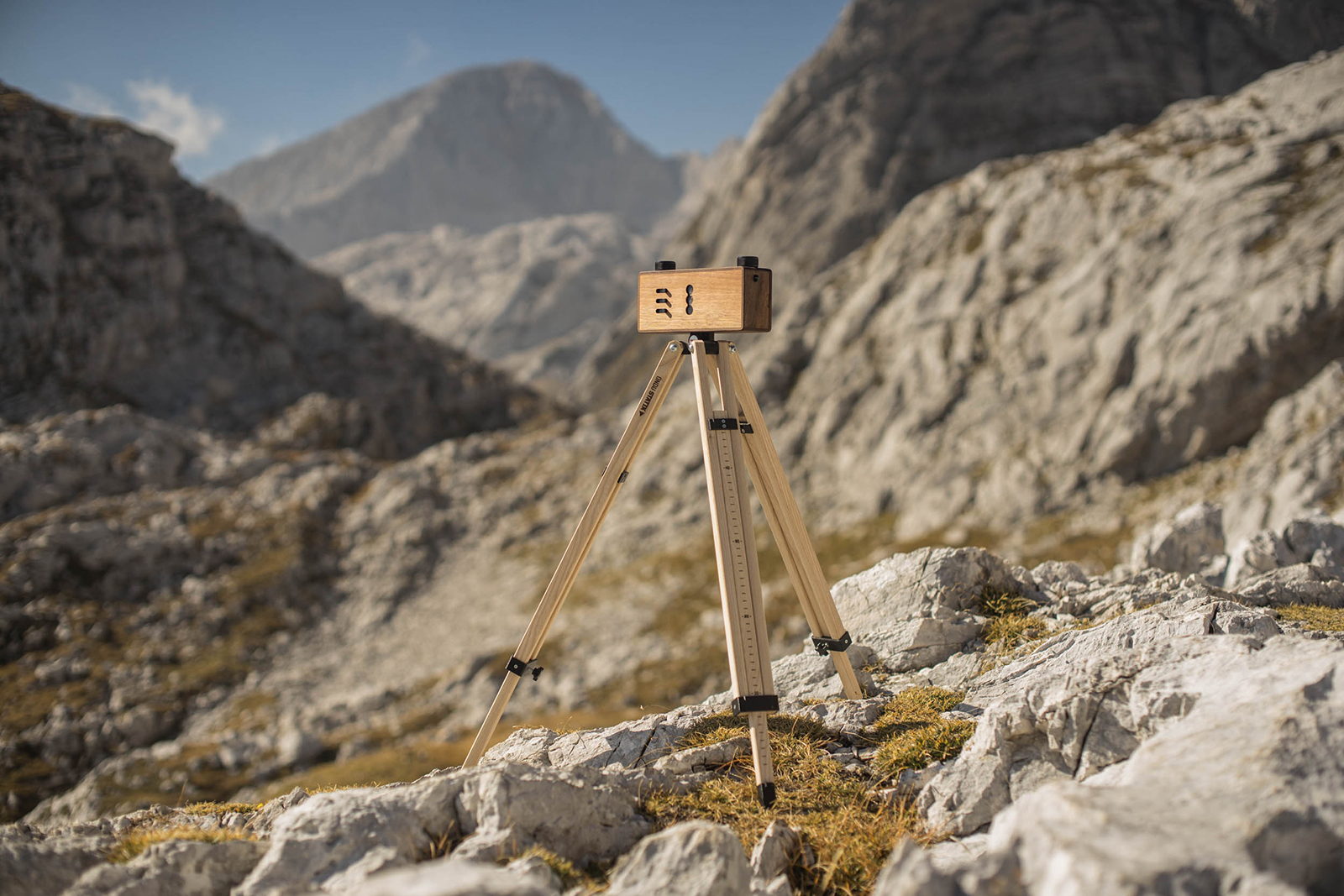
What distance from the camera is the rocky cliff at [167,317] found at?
69062 millimetres

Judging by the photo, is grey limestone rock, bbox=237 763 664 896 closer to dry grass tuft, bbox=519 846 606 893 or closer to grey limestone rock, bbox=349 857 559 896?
dry grass tuft, bbox=519 846 606 893

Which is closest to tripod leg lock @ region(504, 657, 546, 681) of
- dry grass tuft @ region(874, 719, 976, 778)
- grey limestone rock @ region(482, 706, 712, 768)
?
grey limestone rock @ region(482, 706, 712, 768)

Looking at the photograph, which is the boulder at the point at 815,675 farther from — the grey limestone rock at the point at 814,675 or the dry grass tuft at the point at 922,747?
the dry grass tuft at the point at 922,747

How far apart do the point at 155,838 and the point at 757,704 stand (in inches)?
217

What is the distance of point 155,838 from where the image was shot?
6.29 metres

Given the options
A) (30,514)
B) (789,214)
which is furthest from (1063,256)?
(789,214)

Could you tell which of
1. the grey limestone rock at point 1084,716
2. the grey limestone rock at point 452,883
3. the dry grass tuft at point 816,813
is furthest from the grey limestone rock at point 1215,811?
the grey limestone rock at point 452,883

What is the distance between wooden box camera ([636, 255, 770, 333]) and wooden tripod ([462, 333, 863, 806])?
0.35 meters

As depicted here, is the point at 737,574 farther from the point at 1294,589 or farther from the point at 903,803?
the point at 1294,589

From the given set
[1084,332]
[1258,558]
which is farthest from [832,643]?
[1084,332]

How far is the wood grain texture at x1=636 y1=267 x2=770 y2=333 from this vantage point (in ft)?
26.1

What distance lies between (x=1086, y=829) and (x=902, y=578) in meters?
8.11

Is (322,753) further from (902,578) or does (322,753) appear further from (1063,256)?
(1063,256)

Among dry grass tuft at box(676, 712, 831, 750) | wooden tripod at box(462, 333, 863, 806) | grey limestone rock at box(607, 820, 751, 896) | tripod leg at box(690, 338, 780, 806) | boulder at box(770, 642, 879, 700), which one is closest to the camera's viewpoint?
grey limestone rock at box(607, 820, 751, 896)
